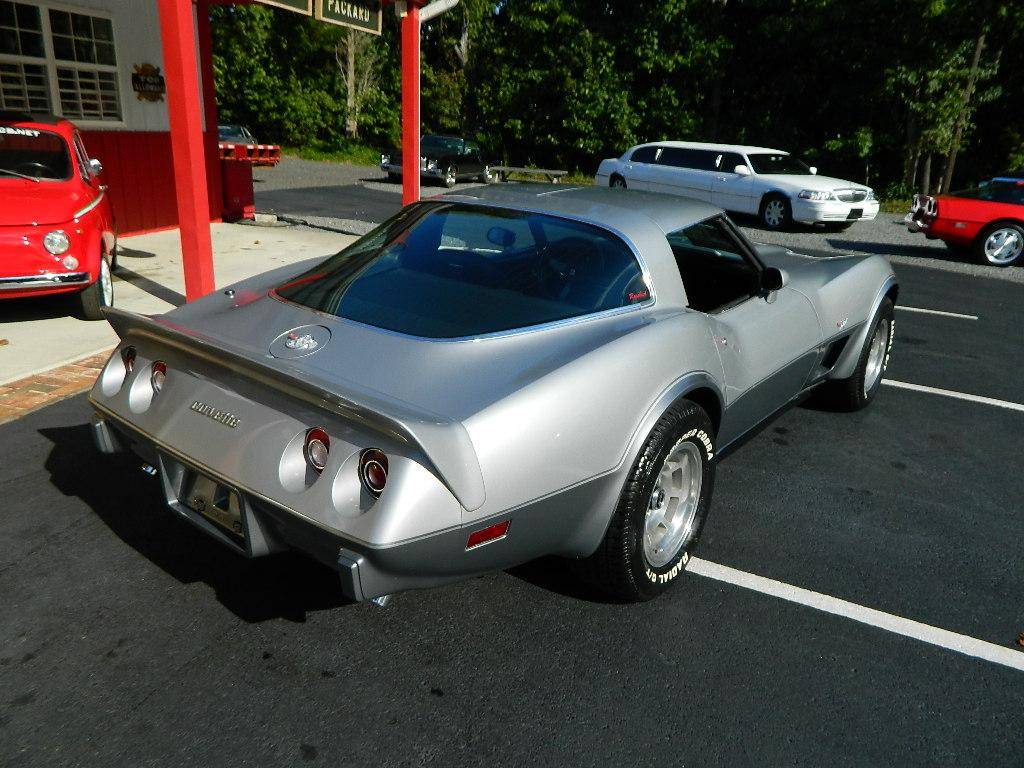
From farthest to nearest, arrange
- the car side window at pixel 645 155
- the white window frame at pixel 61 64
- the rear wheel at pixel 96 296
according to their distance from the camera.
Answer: the car side window at pixel 645 155
the white window frame at pixel 61 64
the rear wheel at pixel 96 296

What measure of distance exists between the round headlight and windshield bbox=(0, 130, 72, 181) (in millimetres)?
954

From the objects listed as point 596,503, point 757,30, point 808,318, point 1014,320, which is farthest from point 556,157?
point 596,503

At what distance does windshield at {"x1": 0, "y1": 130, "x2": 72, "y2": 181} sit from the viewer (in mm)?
6898

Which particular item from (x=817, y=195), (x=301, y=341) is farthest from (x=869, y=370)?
(x=817, y=195)

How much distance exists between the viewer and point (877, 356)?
17.8ft

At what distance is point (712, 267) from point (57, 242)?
4837 mm

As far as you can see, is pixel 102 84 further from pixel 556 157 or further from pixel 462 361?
pixel 556 157

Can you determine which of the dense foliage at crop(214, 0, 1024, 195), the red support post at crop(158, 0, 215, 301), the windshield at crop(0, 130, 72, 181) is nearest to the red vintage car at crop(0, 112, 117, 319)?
the windshield at crop(0, 130, 72, 181)

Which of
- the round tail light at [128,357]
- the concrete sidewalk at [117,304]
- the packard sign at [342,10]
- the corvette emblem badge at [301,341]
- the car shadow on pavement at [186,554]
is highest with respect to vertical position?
the packard sign at [342,10]

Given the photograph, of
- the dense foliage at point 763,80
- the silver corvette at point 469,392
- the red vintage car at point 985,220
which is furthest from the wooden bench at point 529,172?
the silver corvette at point 469,392

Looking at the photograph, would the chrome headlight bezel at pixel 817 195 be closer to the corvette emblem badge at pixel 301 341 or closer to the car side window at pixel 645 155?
the car side window at pixel 645 155

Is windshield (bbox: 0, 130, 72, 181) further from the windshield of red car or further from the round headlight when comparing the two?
the windshield of red car

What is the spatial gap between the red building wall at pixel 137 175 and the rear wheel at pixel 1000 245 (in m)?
11.4

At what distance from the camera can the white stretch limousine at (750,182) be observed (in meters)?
14.5
